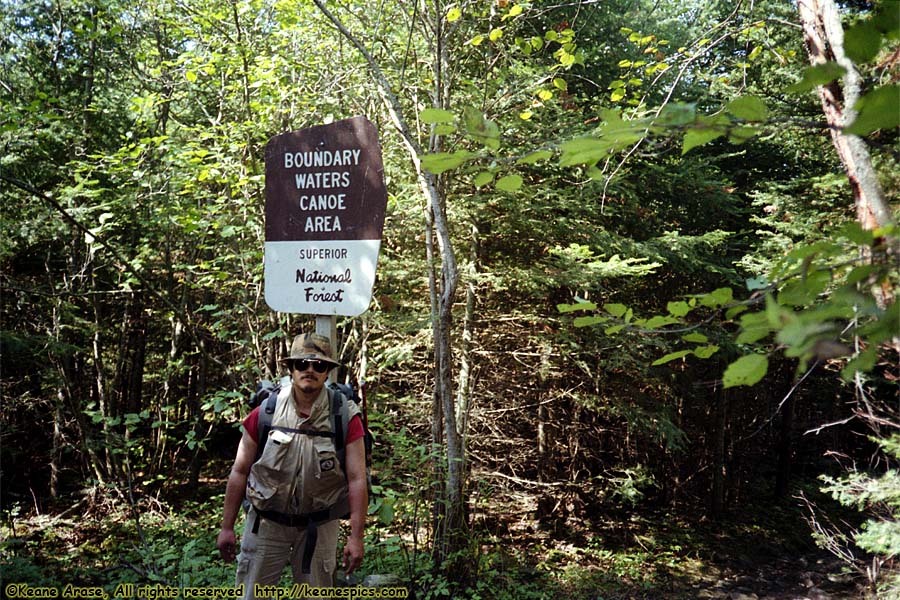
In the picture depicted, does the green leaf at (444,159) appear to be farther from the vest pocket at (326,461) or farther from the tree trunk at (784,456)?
the tree trunk at (784,456)

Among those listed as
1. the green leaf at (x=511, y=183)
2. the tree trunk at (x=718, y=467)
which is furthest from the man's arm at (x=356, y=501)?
the tree trunk at (x=718, y=467)

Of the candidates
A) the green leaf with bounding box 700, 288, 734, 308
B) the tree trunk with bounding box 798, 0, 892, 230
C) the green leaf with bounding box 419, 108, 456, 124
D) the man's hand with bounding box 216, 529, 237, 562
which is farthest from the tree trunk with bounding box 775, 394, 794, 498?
the green leaf with bounding box 419, 108, 456, 124

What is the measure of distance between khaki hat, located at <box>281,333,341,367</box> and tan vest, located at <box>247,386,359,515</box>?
21 centimetres

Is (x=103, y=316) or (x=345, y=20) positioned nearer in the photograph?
(x=345, y=20)

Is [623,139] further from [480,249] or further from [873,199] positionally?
[480,249]

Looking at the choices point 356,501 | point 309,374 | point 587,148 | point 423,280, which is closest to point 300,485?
point 356,501

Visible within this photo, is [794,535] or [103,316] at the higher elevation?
[103,316]

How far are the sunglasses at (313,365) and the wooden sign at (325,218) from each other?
0.91 feet

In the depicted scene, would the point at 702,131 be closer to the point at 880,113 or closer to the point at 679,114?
the point at 679,114

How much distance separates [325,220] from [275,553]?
68.7 inches

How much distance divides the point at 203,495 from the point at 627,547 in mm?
7002

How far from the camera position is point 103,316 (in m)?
10.5


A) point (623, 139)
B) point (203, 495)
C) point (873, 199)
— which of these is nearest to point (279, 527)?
point (623, 139)

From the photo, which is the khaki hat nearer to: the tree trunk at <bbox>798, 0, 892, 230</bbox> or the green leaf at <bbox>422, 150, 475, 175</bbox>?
the green leaf at <bbox>422, 150, 475, 175</bbox>
